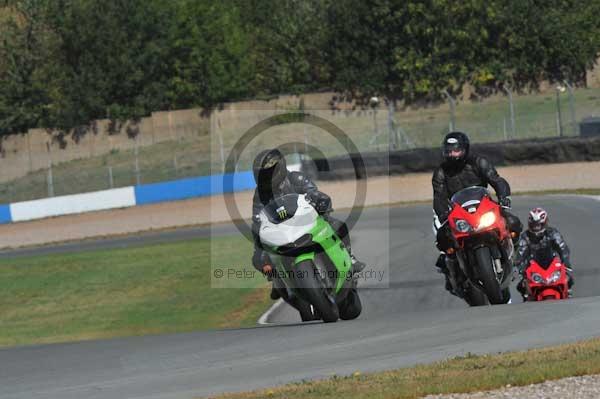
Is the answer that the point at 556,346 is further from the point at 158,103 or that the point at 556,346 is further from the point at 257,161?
the point at 158,103

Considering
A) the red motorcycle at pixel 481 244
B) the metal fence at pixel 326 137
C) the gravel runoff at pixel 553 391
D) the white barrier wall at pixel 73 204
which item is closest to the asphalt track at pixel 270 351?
the red motorcycle at pixel 481 244

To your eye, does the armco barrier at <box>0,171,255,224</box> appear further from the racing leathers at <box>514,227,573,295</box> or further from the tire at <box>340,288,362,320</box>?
the tire at <box>340,288,362,320</box>

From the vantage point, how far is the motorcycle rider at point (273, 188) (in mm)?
10688

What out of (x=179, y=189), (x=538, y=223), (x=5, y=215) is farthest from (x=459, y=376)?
(x=5, y=215)

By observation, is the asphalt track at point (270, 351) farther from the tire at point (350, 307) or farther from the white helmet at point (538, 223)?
the white helmet at point (538, 223)

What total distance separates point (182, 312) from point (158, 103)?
41.3 m

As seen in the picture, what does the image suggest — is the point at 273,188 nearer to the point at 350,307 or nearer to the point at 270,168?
the point at 270,168

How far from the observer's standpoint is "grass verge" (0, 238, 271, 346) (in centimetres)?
1742

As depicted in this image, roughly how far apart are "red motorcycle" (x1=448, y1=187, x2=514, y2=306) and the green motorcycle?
127cm

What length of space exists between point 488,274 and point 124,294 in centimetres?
1109

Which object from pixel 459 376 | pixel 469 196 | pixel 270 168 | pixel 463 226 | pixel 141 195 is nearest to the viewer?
pixel 459 376

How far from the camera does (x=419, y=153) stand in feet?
106

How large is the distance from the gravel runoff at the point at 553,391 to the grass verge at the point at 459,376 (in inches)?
3.0

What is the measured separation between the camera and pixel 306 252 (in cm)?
1011
